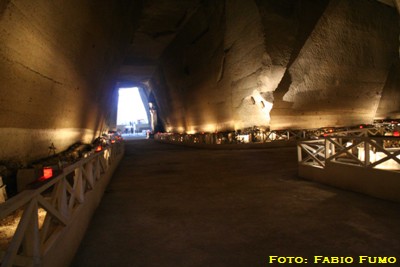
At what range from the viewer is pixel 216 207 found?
14.8 ft

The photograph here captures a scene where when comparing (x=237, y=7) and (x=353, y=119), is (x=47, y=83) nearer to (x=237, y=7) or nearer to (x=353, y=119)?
(x=237, y=7)

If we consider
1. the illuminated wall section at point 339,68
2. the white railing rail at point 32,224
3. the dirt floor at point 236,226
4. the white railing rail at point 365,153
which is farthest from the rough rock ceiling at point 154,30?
the white railing rail at point 32,224

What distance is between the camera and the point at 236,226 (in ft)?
11.9

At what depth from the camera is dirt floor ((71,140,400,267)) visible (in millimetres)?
2811

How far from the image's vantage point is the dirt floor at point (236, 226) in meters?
2.81

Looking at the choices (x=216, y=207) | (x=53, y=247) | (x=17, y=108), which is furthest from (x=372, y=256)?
(x=17, y=108)

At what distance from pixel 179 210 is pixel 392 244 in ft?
9.96

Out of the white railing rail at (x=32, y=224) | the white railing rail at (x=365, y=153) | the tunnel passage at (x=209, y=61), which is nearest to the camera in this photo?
the white railing rail at (x=32, y=224)

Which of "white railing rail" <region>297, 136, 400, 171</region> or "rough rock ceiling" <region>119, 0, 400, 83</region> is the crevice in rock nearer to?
"rough rock ceiling" <region>119, 0, 400, 83</region>

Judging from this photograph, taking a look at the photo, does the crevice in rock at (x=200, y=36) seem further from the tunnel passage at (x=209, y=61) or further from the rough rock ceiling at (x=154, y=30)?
the rough rock ceiling at (x=154, y=30)

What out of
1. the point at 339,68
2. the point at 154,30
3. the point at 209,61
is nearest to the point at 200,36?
the point at 209,61

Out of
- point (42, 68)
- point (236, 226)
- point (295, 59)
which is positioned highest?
point (295, 59)

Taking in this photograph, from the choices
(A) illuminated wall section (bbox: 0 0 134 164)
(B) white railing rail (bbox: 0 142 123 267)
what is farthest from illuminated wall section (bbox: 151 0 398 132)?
(B) white railing rail (bbox: 0 142 123 267)

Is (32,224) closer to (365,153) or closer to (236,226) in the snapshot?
(236,226)
